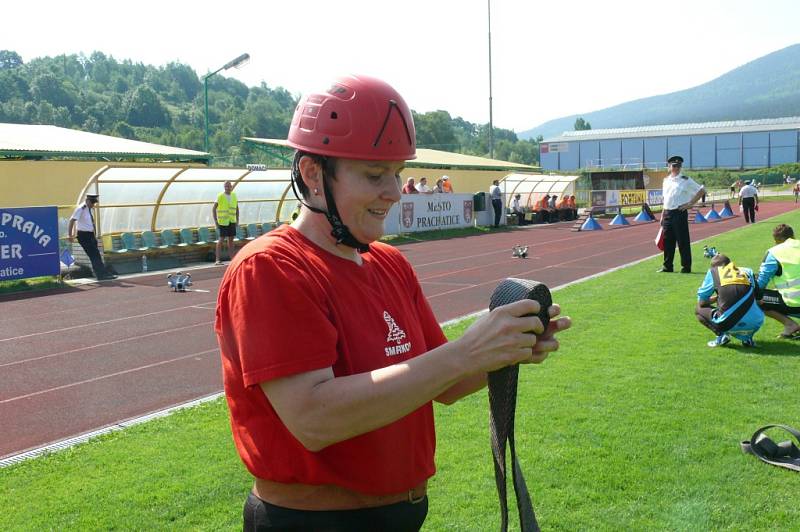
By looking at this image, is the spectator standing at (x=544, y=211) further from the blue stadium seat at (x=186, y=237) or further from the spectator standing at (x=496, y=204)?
the blue stadium seat at (x=186, y=237)

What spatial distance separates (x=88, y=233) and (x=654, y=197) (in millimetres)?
35937

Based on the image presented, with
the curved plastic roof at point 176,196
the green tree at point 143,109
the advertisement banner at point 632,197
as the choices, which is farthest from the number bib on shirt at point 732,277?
the green tree at point 143,109

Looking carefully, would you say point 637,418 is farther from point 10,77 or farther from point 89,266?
point 10,77

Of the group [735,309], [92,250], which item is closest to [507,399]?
[735,309]

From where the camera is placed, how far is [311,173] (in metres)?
1.94

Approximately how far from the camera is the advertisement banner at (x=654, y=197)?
4477cm

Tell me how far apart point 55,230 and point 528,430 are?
13.1 metres

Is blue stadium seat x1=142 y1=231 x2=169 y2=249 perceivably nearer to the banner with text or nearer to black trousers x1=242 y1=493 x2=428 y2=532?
the banner with text

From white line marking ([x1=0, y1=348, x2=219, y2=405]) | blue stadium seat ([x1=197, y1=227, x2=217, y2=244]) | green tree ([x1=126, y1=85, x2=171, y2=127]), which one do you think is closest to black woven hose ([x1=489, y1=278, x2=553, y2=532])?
white line marking ([x1=0, y1=348, x2=219, y2=405])

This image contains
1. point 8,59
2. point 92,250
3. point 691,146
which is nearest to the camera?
point 92,250

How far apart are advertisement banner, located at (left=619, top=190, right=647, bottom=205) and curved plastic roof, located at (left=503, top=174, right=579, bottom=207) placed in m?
2.65

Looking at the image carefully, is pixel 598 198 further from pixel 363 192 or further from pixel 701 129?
pixel 701 129

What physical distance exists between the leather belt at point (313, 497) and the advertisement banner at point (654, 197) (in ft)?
148

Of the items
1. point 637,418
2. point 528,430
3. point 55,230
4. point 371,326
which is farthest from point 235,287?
point 55,230
